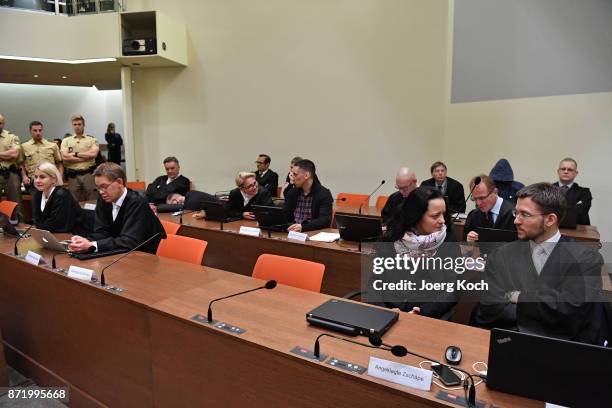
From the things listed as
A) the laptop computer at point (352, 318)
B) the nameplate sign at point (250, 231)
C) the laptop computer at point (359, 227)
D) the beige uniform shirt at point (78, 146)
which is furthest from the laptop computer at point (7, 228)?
the beige uniform shirt at point (78, 146)

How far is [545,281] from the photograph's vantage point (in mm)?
1655

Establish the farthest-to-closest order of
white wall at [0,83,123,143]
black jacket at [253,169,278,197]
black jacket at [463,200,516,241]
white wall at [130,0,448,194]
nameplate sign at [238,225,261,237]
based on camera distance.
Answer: white wall at [0,83,123,143]
black jacket at [253,169,278,197]
white wall at [130,0,448,194]
nameplate sign at [238,225,261,237]
black jacket at [463,200,516,241]

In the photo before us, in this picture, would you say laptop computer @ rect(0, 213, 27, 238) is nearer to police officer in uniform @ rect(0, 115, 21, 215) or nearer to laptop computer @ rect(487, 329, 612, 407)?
police officer in uniform @ rect(0, 115, 21, 215)

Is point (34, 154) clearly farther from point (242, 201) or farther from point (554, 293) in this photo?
point (554, 293)

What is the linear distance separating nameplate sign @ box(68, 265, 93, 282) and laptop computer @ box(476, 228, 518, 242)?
2245mm

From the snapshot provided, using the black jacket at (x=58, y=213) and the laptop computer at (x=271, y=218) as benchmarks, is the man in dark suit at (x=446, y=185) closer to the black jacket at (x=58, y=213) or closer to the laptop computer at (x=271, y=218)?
the laptop computer at (x=271, y=218)

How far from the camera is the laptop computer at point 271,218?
11.3ft

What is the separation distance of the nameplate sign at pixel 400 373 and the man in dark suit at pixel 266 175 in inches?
204

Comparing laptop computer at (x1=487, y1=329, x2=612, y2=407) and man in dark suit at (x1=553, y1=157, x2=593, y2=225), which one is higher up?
man in dark suit at (x1=553, y1=157, x2=593, y2=225)

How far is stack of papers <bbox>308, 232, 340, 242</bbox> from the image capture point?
3.16m

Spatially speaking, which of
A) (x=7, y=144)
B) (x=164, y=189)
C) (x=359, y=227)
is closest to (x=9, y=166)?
(x=7, y=144)

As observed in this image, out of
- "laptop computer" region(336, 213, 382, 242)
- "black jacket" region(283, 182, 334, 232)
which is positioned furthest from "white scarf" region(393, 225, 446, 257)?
"black jacket" region(283, 182, 334, 232)

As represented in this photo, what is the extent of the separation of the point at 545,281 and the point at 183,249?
2033 millimetres

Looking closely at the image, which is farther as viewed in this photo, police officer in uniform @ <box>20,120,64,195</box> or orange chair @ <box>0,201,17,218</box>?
police officer in uniform @ <box>20,120,64,195</box>
